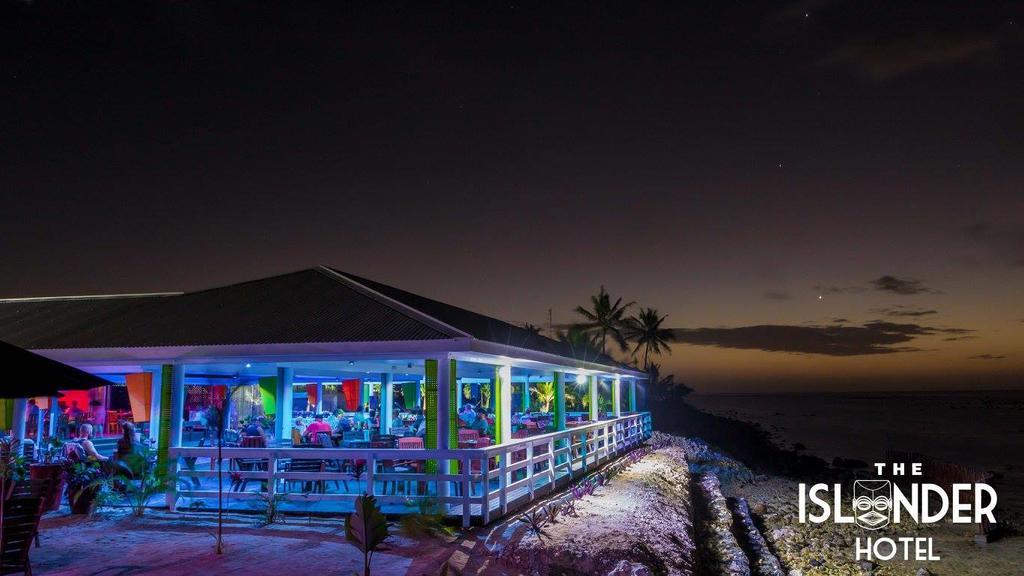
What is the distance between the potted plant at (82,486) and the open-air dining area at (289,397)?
980mm

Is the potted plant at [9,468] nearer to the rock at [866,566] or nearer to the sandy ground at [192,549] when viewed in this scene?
the sandy ground at [192,549]

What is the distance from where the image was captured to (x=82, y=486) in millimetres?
10711

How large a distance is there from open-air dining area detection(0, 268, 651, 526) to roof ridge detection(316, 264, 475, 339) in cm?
5

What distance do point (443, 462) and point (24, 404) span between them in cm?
803

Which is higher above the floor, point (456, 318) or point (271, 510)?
point (456, 318)

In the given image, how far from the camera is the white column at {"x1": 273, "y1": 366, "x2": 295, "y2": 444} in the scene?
56.6 feet

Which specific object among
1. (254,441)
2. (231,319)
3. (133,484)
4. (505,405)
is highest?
(231,319)

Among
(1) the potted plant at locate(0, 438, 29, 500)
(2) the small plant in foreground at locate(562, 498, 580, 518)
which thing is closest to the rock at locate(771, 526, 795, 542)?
(2) the small plant in foreground at locate(562, 498, 580, 518)

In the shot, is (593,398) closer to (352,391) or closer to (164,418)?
(352,391)

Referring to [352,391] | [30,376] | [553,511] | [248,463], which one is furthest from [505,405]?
[352,391]

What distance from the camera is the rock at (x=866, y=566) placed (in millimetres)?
14841

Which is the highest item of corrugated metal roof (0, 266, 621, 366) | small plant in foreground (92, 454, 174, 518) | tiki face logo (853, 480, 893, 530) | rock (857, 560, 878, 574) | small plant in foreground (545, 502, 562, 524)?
corrugated metal roof (0, 266, 621, 366)

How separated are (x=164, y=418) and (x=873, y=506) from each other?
21879mm

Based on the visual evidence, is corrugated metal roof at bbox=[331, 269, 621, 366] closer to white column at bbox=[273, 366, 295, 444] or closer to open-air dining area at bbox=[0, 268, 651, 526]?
open-air dining area at bbox=[0, 268, 651, 526]
